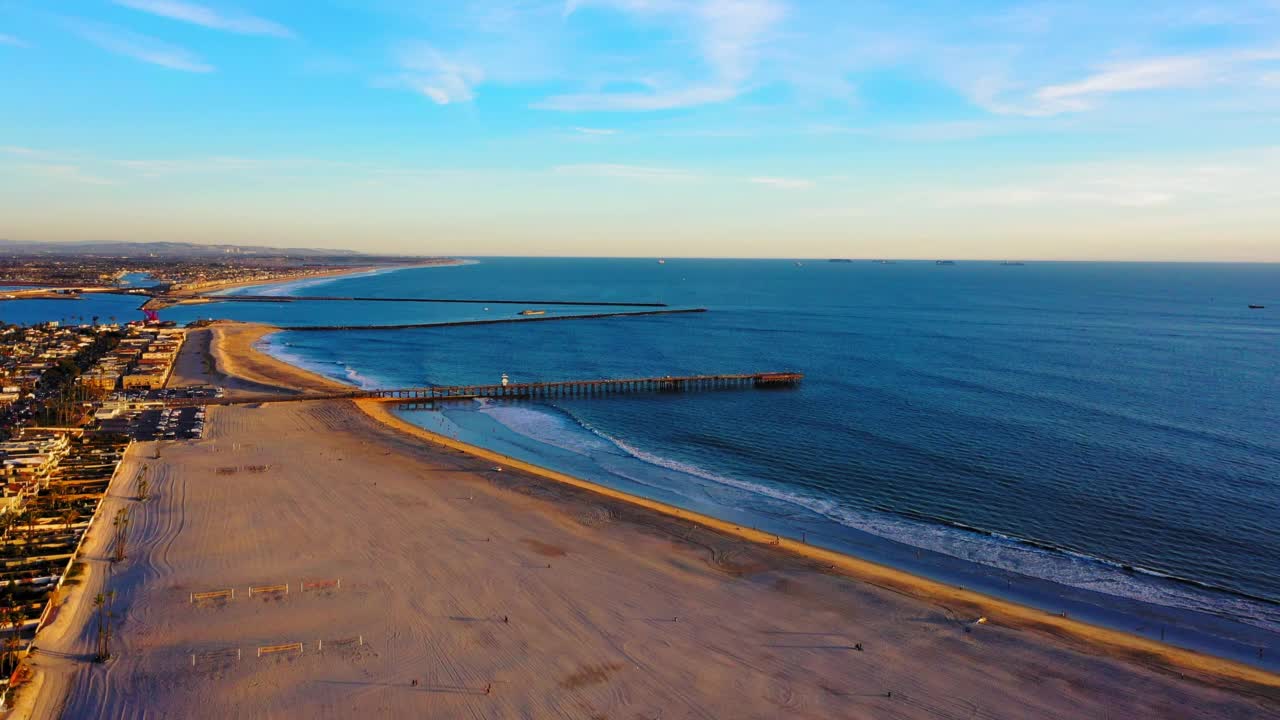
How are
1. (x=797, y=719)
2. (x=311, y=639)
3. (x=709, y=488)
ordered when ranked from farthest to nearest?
1. (x=709, y=488)
2. (x=311, y=639)
3. (x=797, y=719)

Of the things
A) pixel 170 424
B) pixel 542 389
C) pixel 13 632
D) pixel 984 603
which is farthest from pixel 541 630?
pixel 542 389

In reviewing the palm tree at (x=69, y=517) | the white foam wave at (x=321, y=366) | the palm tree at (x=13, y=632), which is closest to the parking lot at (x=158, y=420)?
the white foam wave at (x=321, y=366)

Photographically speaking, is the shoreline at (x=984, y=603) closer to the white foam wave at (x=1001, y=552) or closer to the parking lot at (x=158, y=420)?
the white foam wave at (x=1001, y=552)

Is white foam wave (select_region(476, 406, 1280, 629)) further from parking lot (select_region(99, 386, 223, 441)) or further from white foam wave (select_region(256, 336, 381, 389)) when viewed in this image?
white foam wave (select_region(256, 336, 381, 389))

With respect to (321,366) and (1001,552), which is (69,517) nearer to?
(1001,552)

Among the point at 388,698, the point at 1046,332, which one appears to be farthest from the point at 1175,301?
the point at 388,698

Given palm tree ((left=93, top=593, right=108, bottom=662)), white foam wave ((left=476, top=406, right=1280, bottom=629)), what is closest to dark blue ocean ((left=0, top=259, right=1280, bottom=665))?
white foam wave ((left=476, top=406, right=1280, bottom=629))

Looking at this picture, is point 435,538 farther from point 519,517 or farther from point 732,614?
point 732,614
